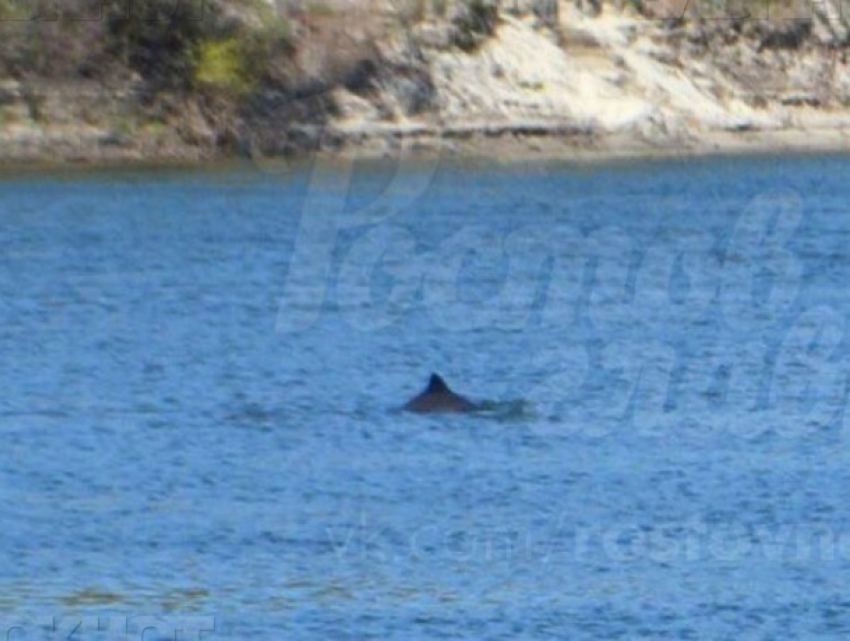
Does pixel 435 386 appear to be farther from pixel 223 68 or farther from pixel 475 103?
pixel 475 103

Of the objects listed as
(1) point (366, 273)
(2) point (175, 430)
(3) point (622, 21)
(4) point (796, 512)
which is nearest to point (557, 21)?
(3) point (622, 21)

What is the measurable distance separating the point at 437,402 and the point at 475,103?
116ft

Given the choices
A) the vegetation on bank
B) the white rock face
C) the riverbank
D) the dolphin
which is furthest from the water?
the white rock face

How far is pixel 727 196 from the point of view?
54.3 metres

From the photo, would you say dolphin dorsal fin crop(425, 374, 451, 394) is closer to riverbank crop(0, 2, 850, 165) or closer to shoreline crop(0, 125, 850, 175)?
shoreline crop(0, 125, 850, 175)

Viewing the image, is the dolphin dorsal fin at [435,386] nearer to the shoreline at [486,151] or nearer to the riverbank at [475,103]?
the shoreline at [486,151]

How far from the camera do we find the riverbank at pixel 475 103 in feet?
189

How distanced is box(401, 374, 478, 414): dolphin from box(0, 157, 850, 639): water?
242 mm

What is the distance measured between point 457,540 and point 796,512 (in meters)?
2.51

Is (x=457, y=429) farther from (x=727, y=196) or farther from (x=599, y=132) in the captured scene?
(x=599, y=132)

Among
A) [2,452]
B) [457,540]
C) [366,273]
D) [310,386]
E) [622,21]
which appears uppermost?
[622,21]

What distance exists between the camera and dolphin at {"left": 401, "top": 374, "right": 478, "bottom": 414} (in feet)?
82.5

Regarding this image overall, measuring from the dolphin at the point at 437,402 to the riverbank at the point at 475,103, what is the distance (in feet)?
103

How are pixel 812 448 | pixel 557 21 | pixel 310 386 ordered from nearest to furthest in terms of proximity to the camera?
pixel 812 448, pixel 310 386, pixel 557 21
